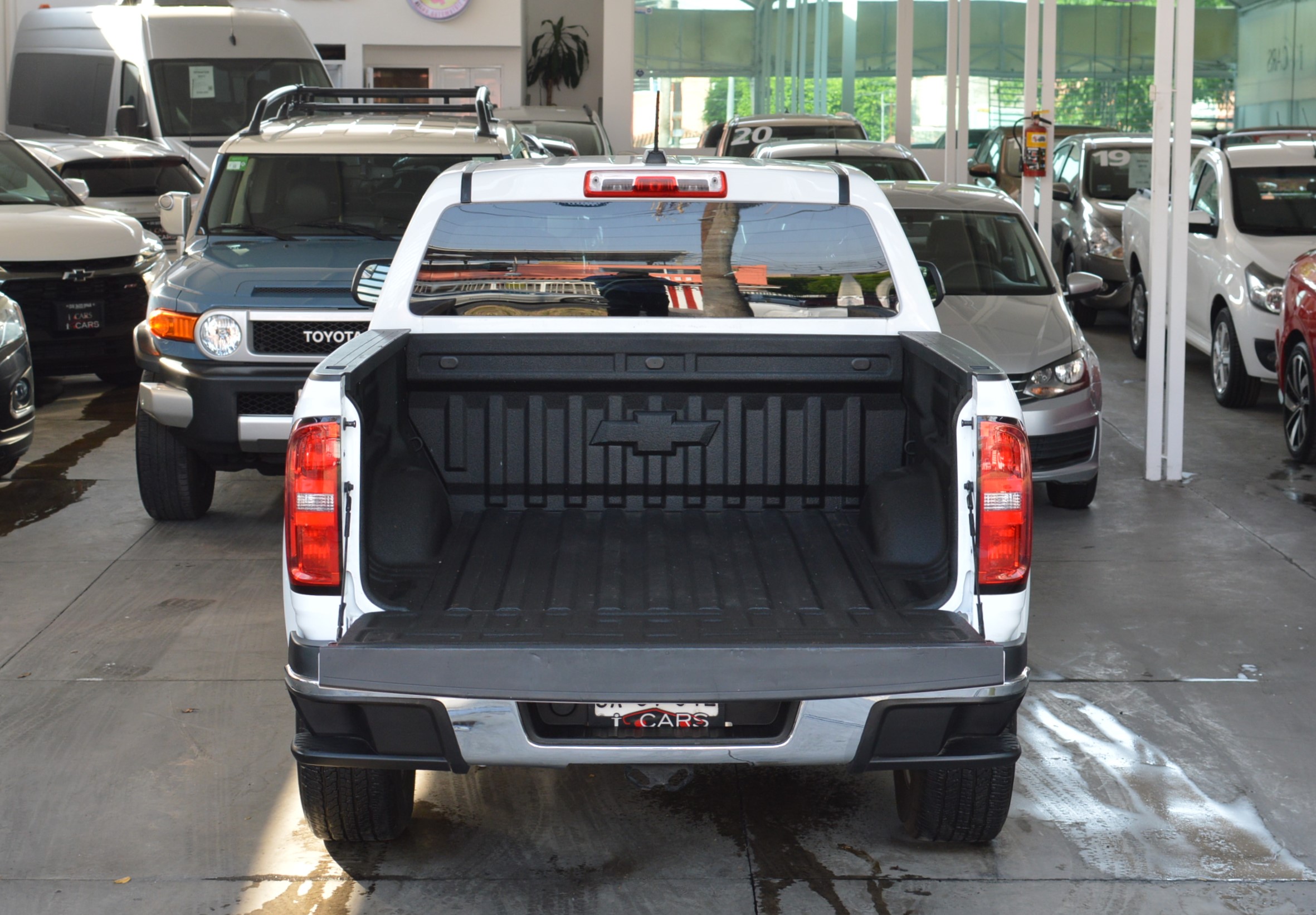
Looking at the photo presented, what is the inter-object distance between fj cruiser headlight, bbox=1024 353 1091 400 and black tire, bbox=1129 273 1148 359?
16.4ft

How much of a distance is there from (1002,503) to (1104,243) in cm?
1105

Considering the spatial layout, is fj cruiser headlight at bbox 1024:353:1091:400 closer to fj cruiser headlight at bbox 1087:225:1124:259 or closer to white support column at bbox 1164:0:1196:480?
white support column at bbox 1164:0:1196:480

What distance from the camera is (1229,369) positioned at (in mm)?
10242

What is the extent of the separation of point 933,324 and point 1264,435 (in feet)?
19.5

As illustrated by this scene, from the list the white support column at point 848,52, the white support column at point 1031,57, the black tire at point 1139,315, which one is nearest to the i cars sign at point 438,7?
the white support column at point 848,52


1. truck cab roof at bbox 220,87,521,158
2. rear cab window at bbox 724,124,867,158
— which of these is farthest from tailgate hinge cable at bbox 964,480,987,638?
rear cab window at bbox 724,124,867,158

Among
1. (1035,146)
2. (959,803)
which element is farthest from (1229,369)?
(959,803)

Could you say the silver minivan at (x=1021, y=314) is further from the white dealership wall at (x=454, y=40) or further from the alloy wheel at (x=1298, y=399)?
the white dealership wall at (x=454, y=40)

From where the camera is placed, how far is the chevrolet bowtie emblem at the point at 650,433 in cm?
427

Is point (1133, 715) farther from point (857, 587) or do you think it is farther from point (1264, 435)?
point (1264, 435)

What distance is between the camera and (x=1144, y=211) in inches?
464

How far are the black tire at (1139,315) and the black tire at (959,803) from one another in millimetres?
8794

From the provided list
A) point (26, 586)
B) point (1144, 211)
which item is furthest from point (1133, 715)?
point (1144, 211)

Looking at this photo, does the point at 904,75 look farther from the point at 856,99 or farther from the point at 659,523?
the point at 659,523
